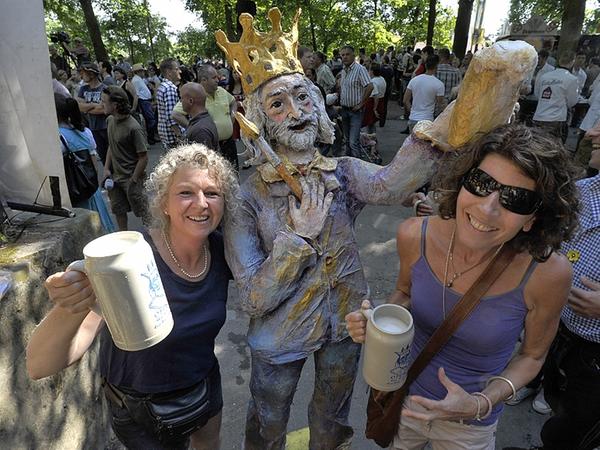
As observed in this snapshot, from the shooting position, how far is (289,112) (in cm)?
172

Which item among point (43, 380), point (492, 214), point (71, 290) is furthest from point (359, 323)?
point (43, 380)

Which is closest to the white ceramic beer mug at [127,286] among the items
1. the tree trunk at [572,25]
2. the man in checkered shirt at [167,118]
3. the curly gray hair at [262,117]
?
the curly gray hair at [262,117]

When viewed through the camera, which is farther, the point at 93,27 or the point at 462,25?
the point at 93,27

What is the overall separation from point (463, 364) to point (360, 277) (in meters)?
0.56

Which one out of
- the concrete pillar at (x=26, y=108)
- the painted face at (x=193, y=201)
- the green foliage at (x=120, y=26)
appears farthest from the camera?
the green foliage at (x=120, y=26)

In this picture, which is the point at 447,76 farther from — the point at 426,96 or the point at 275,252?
the point at 275,252

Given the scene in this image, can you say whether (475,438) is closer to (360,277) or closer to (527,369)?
(527,369)

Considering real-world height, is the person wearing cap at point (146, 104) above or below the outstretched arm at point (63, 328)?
below

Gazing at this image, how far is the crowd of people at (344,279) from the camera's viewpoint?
1321 millimetres

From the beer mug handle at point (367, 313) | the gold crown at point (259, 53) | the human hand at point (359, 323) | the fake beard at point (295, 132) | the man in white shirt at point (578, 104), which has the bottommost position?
the man in white shirt at point (578, 104)

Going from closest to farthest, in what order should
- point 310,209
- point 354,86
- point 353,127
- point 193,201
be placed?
point 193,201 → point 310,209 → point 354,86 → point 353,127

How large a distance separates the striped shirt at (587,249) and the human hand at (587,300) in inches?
1.7

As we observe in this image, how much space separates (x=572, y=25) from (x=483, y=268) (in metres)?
9.73

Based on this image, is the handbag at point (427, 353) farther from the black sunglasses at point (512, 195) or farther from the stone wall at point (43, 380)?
the stone wall at point (43, 380)
